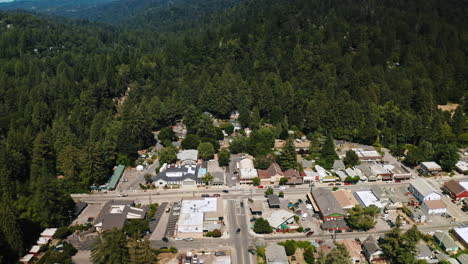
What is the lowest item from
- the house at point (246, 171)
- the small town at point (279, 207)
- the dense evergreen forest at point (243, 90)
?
the small town at point (279, 207)

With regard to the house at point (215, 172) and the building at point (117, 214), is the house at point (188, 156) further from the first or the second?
the building at point (117, 214)

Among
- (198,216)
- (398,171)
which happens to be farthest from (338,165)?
(198,216)

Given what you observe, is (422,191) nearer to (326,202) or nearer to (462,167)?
(326,202)

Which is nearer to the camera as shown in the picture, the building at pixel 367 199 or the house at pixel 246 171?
the building at pixel 367 199

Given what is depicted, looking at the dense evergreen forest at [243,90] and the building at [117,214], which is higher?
the dense evergreen forest at [243,90]

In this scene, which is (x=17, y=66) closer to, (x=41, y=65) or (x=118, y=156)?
(x=41, y=65)

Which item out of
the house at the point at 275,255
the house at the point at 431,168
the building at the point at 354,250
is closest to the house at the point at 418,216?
the building at the point at 354,250

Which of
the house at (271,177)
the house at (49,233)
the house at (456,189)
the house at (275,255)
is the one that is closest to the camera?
the house at (275,255)

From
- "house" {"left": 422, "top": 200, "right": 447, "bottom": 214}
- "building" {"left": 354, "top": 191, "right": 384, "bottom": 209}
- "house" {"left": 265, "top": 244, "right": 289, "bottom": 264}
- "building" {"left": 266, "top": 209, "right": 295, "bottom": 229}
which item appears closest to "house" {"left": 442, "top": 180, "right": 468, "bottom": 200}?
"house" {"left": 422, "top": 200, "right": 447, "bottom": 214}
